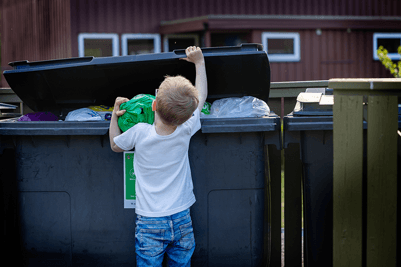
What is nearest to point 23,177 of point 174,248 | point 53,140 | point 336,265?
point 53,140

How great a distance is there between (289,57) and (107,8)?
4.84 meters

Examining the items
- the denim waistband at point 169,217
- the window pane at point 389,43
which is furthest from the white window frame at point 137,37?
the denim waistband at point 169,217

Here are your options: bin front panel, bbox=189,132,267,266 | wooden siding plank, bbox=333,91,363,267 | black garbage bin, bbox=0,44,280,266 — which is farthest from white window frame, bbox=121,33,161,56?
wooden siding plank, bbox=333,91,363,267

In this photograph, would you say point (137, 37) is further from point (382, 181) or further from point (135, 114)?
point (382, 181)

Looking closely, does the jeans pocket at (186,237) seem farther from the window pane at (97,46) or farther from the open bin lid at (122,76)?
the window pane at (97,46)

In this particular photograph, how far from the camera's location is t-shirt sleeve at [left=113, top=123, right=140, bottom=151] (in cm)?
194

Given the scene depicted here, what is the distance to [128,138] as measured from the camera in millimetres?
1941

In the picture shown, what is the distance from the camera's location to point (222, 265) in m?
2.33

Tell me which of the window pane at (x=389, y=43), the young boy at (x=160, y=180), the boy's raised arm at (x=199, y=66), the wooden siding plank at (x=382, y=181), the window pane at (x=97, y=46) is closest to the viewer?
the wooden siding plank at (x=382, y=181)

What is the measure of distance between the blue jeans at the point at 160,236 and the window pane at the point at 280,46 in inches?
353

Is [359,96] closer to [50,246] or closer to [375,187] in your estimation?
[375,187]

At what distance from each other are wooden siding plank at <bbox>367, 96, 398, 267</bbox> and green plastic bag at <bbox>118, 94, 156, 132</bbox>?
1.08 metres

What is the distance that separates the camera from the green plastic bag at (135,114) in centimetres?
206

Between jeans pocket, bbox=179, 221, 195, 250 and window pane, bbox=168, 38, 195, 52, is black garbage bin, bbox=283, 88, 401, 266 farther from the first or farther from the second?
window pane, bbox=168, 38, 195, 52
